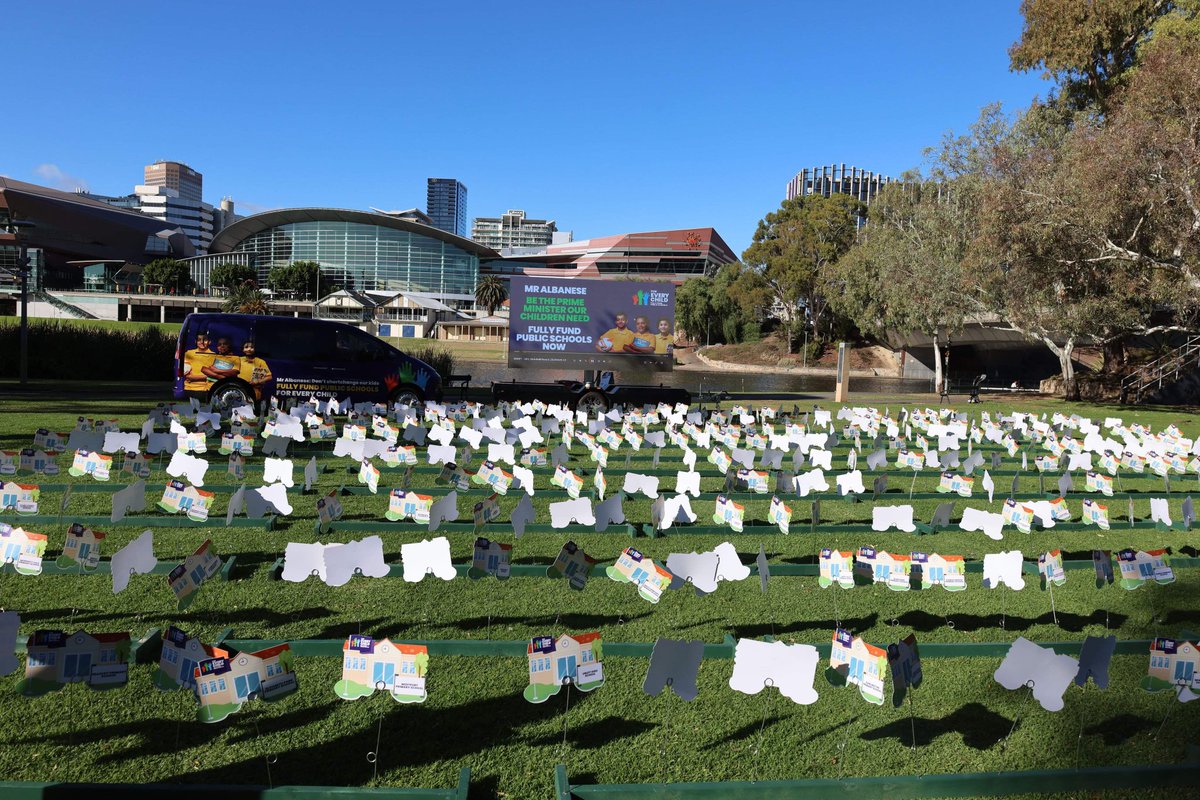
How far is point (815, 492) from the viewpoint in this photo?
386 inches

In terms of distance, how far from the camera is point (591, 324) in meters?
20.1

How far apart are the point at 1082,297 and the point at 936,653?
2366cm

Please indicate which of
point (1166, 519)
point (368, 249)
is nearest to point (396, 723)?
point (1166, 519)

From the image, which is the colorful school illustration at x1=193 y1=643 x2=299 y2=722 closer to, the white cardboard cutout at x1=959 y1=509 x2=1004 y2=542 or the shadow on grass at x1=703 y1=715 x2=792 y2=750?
the shadow on grass at x1=703 y1=715 x2=792 y2=750

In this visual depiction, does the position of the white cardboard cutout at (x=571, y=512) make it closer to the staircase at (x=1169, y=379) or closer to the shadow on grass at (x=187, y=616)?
the shadow on grass at (x=187, y=616)

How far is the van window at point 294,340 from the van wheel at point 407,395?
4.84 feet

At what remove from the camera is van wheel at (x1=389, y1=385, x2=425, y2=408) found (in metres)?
16.6

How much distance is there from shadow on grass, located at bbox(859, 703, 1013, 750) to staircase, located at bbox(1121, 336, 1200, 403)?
1185 inches

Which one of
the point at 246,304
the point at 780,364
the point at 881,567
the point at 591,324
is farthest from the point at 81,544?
the point at 780,364

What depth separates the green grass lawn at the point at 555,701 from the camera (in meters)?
3.50

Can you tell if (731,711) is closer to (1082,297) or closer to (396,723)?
(396,723)

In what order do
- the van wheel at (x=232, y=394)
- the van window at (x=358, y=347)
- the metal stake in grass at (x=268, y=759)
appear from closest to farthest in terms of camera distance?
the metal stake in grass at (x=268, y=759)
the van wheel at (x=232, y=394)
the van window at (x=358, y=347)

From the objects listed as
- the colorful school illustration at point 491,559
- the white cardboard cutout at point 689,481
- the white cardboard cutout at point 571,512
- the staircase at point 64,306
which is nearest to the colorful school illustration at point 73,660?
the colorful school illustration at point 491,559

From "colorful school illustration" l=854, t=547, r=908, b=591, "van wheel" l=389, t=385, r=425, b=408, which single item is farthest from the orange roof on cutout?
"van wheel" l=389, t=385, r=425, b=408
